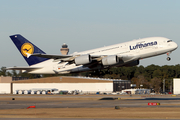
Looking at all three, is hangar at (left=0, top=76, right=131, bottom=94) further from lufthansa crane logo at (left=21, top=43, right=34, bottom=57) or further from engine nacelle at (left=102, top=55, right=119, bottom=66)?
engine nacelle at (left=102, top=55, right=119, bottom=66)

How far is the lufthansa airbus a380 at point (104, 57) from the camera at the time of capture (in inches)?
2051

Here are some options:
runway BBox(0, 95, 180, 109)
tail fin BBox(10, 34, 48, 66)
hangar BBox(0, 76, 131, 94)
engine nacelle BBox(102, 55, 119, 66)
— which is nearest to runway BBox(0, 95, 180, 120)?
runway BBox(0, 95, 180, 109)

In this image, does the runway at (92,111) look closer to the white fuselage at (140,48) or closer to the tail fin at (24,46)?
the white fuselage at (140,48)

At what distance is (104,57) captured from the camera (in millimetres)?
54406

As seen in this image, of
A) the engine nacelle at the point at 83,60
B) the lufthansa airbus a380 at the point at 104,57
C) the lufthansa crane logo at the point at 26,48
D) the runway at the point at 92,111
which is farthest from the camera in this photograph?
the lufthansa crane logo at the point at 26,48

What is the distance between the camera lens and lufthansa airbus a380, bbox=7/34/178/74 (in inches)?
2051

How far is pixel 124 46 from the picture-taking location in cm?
5384

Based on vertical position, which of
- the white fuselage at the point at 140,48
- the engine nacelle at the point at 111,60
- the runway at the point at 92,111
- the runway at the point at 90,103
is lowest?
the runway at the point at 90,103

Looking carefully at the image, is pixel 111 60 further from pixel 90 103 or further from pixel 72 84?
pixel 72 84

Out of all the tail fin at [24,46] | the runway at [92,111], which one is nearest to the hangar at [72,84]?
the tail fin at [24,46]

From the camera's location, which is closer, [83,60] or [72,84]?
[83,60]

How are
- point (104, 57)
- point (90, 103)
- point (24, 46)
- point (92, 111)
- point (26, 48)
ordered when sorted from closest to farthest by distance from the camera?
point (92, 111) → point (104, 57) → point (90, 103) → point (26, 48) → point (24, 46)

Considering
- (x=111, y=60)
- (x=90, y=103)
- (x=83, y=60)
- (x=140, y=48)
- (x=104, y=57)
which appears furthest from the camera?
(x=90, y=103)

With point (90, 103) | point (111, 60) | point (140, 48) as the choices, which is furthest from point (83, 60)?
point (90, 103)
